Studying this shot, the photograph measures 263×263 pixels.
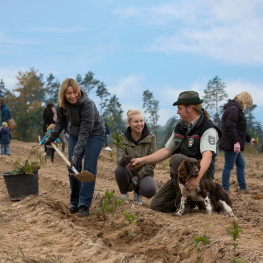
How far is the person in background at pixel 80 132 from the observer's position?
478cm

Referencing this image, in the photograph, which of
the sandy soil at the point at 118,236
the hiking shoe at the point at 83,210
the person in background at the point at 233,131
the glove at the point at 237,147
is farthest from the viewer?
the person in background at the point at 233,131

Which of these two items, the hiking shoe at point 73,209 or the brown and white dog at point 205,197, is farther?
the hiking shoe at point 73,209

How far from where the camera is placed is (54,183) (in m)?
8.27

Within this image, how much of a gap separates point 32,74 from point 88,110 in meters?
Result: 45.6

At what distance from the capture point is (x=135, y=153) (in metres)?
5.34

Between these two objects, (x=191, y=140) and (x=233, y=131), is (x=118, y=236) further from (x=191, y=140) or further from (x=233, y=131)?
(x=233, y=131)

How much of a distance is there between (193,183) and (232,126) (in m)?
2.87

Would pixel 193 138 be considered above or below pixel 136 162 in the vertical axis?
above

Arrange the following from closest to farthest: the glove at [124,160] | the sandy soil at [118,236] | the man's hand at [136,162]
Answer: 1. the sandy soil at [118,236]
2. the man's hand at [136,162]
3. the glove at [124,160]

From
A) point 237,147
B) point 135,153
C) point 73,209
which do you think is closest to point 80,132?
point 135,153

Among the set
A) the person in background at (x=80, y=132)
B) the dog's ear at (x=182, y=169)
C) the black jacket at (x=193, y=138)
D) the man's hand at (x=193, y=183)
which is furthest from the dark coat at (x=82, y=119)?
the man's hand at (x=193, y=183)

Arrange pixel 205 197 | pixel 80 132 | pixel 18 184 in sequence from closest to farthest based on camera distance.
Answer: pixel 205 197
pixel 80 132
pixel 18 184

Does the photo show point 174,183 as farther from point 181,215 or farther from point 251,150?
point 251,150

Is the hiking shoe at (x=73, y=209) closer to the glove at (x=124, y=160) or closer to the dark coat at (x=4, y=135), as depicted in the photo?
the glove at (x=124, y=160)
